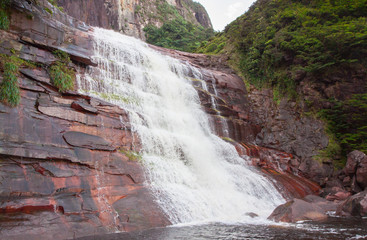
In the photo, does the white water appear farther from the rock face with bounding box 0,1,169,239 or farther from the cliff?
the cliff

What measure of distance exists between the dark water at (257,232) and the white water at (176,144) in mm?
1373

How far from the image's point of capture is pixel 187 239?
25.0ft

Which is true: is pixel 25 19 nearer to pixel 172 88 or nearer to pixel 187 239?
pixel 172 88

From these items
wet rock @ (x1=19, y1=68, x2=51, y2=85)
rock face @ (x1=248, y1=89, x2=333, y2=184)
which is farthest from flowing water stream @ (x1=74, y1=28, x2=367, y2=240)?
rock face @ (x1=248, y1=89, x2=333, y2=184)

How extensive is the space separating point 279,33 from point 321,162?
11573mm

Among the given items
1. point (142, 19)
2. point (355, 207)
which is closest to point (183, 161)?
point (355, 207)

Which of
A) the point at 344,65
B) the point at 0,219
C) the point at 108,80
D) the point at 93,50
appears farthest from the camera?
the point at 344,65

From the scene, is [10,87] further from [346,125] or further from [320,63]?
[346,125]

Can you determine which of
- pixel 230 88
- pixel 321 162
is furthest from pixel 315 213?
pixel 230 88

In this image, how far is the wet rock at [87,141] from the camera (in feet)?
34.9

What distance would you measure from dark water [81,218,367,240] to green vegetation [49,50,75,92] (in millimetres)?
7147

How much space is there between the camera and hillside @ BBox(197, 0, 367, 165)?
→ 19016 mm

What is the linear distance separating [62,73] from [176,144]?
261 inches

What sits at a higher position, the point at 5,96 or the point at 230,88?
the point at 230,88
